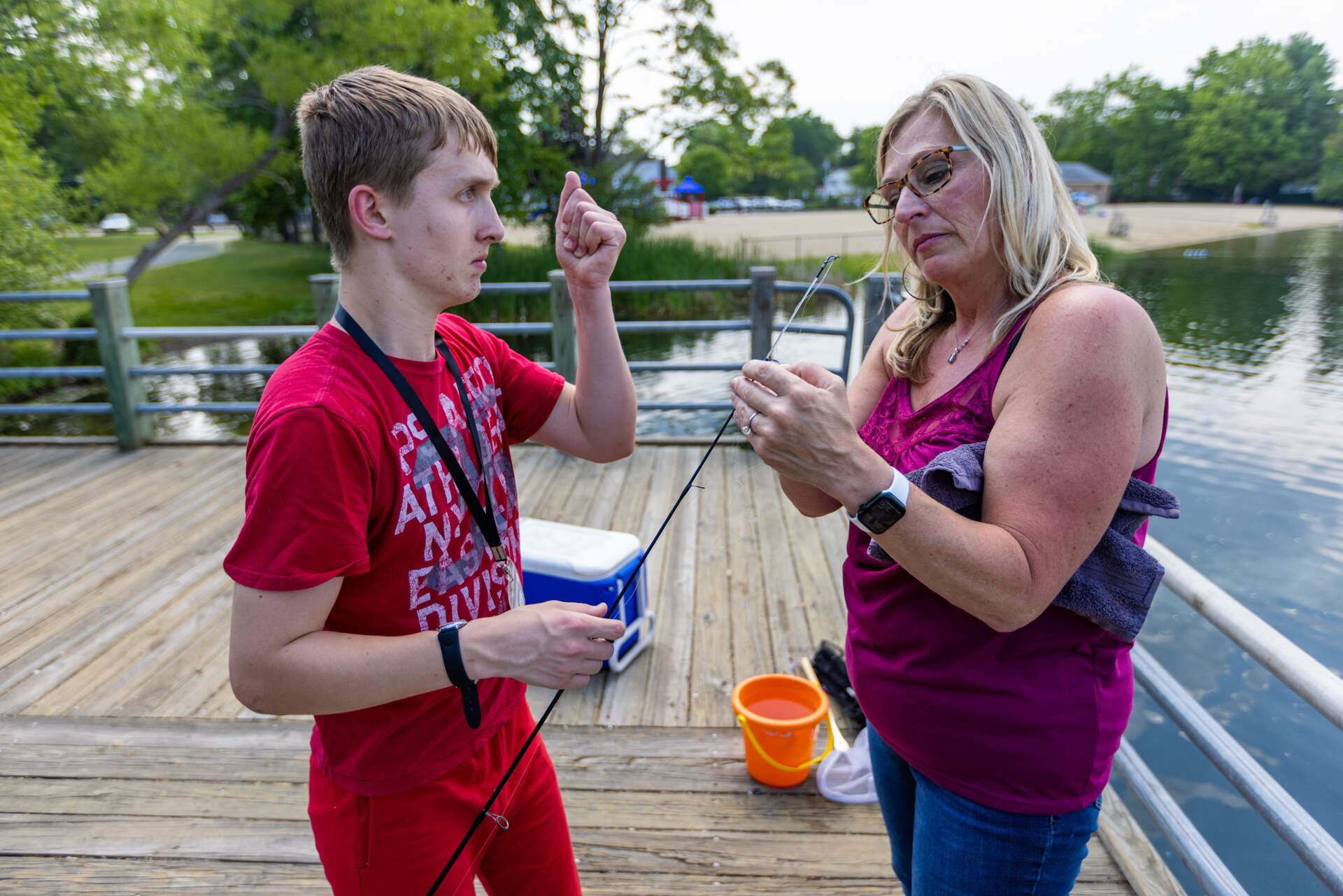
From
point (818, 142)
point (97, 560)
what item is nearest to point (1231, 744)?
point (97, 560)

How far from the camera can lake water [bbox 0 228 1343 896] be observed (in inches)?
172

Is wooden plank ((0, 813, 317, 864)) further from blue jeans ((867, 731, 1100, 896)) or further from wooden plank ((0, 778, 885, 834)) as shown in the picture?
blue jeans ((867, 731, 1100, 896))

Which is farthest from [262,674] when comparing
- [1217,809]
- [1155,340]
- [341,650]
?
[1217,809]

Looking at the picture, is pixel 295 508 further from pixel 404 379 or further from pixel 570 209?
pixel 570 209

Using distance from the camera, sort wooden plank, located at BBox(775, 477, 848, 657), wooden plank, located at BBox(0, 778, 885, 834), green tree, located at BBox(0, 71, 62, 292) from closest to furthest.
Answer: wooden plank, located at BBox(0, 778, 885, 834) → wooden plank, located at BBox(775, 477, 848, 657) → green tree, located at BBox(0, 71, 62, 292)

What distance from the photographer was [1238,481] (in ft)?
26.3

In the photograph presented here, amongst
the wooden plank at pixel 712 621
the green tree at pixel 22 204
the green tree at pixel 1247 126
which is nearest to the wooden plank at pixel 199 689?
the wooden plank at pixel 712 621

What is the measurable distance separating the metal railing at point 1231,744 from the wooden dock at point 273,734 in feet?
0.88

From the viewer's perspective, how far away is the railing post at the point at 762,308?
16.3ft

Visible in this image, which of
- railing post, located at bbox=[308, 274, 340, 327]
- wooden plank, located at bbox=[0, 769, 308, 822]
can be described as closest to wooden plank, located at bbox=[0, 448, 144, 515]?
railing post, located at bbox=[308, 274, 340, 327]

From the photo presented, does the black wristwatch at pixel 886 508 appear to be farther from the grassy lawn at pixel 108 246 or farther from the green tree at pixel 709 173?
the green tree at pixel 709 173

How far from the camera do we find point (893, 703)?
130cm

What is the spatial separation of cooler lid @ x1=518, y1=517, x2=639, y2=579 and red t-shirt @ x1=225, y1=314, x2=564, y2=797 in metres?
1.30

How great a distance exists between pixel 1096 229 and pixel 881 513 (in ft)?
138
